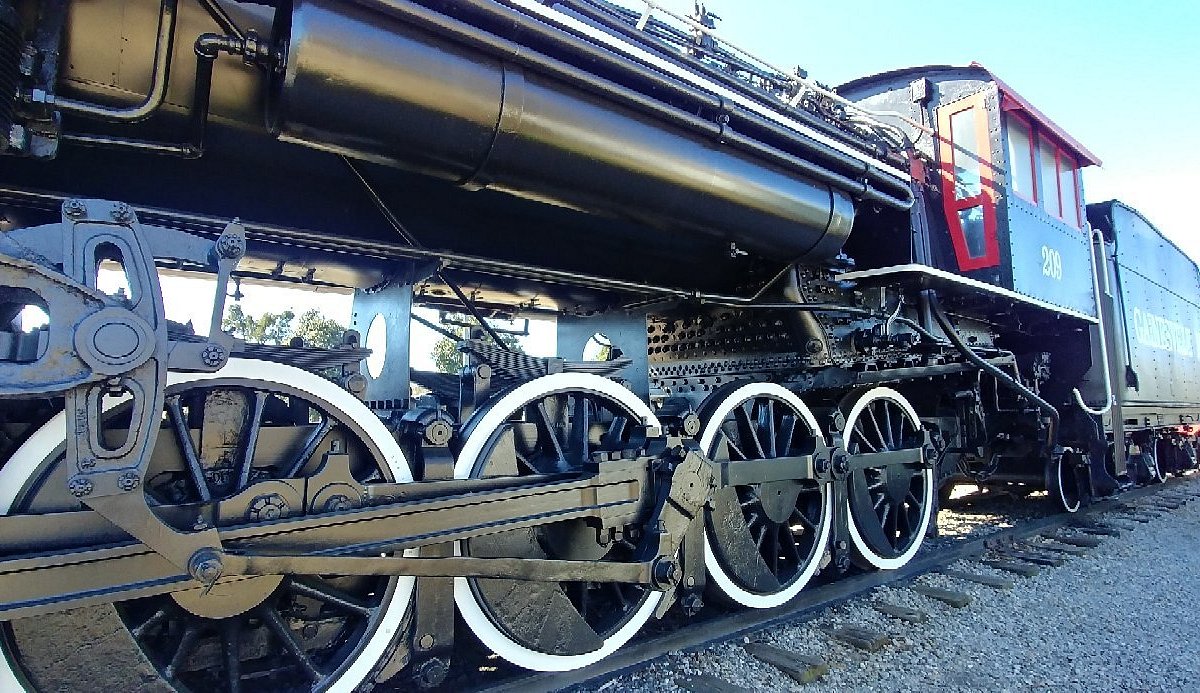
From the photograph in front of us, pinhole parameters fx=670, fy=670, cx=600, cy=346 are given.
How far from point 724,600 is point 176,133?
2.78 meters

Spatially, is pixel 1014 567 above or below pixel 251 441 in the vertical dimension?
below

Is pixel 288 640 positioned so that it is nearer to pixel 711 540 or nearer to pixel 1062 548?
pixel 711 540

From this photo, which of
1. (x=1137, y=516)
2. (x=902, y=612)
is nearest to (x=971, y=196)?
(x=902, y=612)

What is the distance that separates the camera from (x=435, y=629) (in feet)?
7.14

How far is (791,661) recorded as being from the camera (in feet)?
8.84

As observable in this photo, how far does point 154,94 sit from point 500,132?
91 centimetres

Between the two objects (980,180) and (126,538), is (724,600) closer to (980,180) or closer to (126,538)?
(126,538)

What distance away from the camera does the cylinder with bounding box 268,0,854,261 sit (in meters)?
1.78

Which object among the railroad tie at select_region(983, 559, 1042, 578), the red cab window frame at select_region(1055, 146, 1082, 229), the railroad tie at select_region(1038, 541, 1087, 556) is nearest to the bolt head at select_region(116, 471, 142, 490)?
the railroad tie at select_region(983, 559, 1042, 578)

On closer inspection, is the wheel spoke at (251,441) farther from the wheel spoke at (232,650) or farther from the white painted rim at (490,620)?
the white painted rim at (490,620)

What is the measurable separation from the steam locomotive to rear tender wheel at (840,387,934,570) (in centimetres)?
3

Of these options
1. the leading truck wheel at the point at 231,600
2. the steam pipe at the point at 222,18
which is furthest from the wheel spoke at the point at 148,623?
the steam pipe at the point at 222,18

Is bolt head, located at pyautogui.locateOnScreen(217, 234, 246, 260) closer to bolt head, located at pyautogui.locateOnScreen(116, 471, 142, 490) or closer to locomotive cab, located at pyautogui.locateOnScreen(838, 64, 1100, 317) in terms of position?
bolt head, located at pyautogui.locateOnScreen(116, 471, 142, 490)

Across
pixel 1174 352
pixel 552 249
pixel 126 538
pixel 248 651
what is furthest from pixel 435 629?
pixel 1174 352
